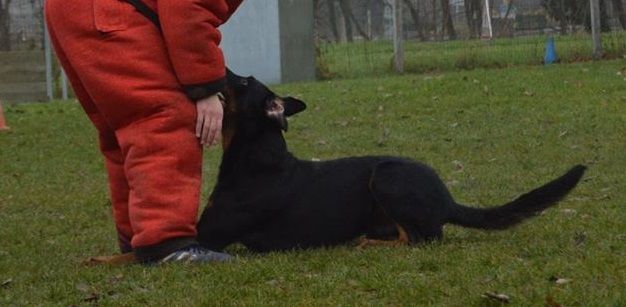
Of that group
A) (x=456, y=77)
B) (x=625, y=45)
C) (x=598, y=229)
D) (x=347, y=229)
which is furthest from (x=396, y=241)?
(x=625, y=45)

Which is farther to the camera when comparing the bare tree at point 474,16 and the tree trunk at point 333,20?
the tree trunk at point 333,20

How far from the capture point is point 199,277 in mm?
5121

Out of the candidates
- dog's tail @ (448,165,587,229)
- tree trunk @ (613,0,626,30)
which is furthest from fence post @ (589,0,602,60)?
dog's tail @ (448,165,587,229)

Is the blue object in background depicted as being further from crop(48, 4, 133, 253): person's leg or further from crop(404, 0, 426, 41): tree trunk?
crop(48, 4, 133, 253): person's leg

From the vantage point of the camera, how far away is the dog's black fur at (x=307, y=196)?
5812 millimetres

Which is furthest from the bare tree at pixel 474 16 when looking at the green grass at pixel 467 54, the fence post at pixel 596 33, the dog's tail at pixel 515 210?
the dog's tail at pixel 515 210

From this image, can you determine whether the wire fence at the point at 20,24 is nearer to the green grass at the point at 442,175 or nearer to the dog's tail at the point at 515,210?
the green grass at the point at 442,175

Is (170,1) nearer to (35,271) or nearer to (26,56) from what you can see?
(35,271)

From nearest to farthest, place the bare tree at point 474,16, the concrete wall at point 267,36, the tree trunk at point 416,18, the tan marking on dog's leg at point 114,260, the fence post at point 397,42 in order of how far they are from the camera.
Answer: the tan marking on dog's leg at point 114,260
the fence post at point 397,42
the bare tree at point 474,16
the concrete wall at point 267,36
the tree trunk at point 416,18

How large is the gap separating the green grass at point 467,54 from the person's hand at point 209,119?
15255mm

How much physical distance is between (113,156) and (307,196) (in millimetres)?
1029

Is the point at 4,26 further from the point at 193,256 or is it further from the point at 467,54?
the point at 193,256

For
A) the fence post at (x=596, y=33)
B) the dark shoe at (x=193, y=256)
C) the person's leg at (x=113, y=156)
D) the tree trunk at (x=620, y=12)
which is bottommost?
the dark shoe at (x=193, y=256)

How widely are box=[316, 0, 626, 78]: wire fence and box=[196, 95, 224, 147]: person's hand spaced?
15269 mm
